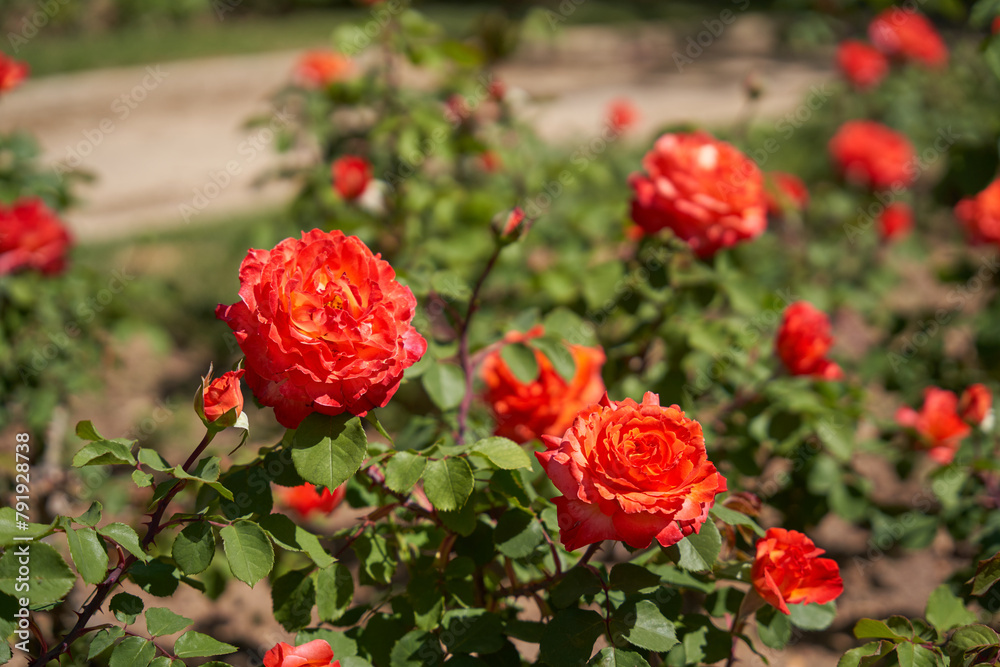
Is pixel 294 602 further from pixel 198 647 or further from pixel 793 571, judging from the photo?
pixel 793 571

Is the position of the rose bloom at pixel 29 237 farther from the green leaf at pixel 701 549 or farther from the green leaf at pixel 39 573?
the green leaf at pixel 701 549

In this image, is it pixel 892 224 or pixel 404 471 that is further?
pixel 892 224

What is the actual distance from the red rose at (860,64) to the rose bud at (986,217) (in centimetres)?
175

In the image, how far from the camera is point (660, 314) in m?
1.48

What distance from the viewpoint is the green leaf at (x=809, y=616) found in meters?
0.95

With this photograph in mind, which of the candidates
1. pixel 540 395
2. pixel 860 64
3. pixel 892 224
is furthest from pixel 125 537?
pixel 860 64

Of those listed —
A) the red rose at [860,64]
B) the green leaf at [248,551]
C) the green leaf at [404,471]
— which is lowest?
the red rose at [860,64]

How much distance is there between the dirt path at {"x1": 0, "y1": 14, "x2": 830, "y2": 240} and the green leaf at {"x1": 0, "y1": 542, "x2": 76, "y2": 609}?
1.94 m

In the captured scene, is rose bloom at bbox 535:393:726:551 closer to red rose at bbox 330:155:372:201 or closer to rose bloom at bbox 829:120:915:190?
red rose at bbox 330:155:372:201

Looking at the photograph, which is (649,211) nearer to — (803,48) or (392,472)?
(392,472)

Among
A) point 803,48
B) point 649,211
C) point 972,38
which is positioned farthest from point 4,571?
point 803,48

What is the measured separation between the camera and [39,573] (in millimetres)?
712

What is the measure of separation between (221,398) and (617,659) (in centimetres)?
50

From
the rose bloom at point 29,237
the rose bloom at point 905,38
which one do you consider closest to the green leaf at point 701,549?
the rose bloom at point 29,237
